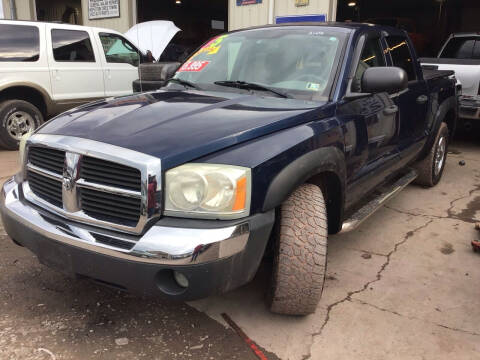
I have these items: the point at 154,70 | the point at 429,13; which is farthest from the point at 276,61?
the point at 429,13

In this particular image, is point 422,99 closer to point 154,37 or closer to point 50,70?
point 50,70

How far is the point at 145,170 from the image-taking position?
193cm

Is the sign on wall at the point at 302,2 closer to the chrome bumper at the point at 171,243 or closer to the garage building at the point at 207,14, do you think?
the garage building at the point at 207,14

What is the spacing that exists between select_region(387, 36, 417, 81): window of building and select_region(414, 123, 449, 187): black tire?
3.02 ft

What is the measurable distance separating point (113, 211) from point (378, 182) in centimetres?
219

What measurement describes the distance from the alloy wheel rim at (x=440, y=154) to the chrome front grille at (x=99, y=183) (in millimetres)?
3886

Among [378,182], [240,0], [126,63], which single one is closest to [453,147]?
[378,182]

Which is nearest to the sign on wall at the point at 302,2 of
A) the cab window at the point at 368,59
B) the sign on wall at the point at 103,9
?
the cab window at the point at 368,59

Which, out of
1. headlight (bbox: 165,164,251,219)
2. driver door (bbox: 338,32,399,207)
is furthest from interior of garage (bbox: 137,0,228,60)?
headlight (bbox: 165,164,251,219)

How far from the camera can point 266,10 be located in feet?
28.7

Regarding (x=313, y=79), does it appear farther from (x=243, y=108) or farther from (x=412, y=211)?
(x=412, y=211)

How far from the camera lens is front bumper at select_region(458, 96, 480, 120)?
6312mm

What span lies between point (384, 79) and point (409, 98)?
1202 millimetres

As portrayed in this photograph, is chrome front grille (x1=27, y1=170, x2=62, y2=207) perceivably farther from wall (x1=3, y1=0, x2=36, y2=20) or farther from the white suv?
wall (x1=3, y1=0, x2=36, y2=20)
